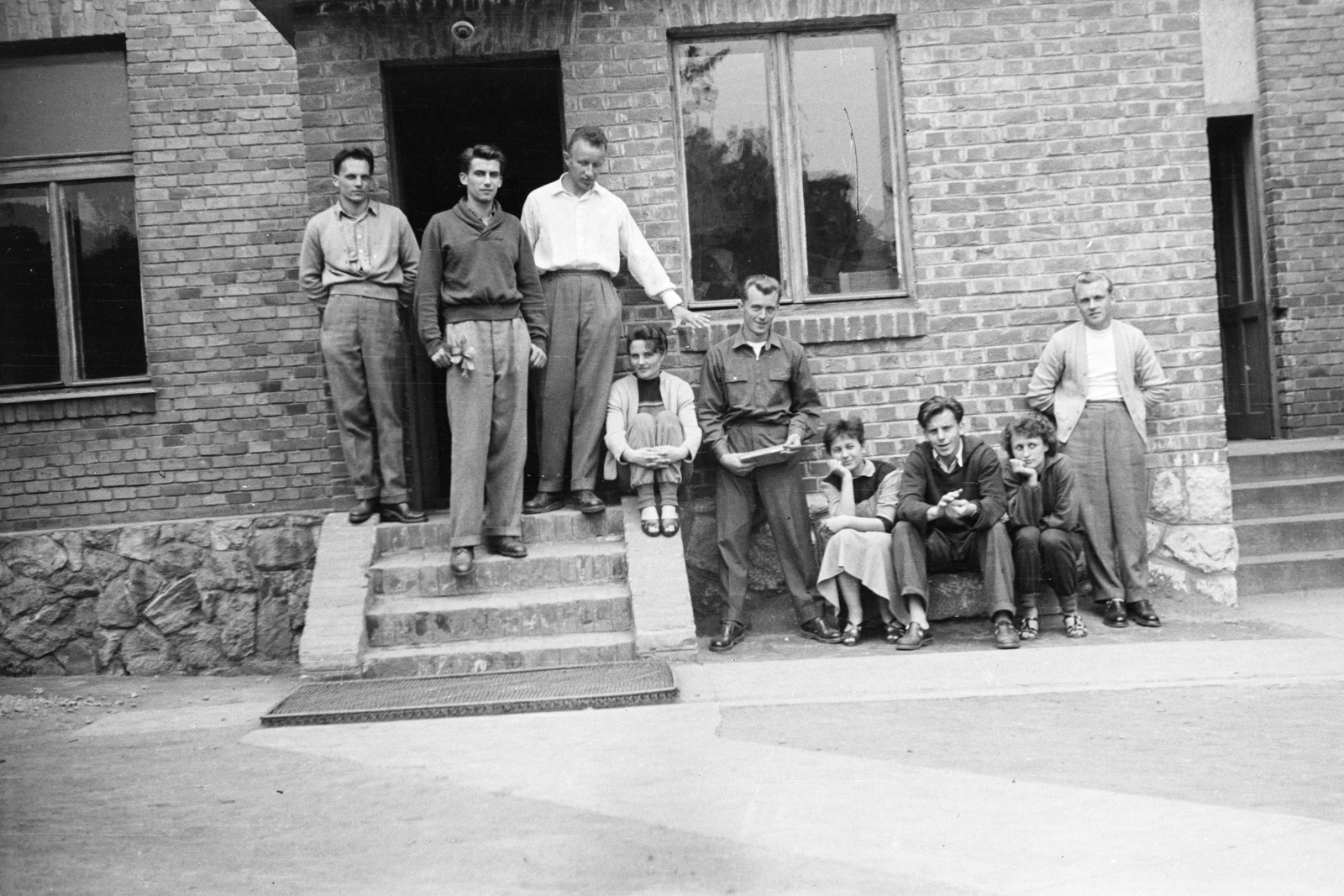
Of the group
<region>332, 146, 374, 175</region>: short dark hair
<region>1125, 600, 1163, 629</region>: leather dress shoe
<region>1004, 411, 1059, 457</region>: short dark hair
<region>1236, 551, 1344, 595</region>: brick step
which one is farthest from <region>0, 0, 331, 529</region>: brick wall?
<region>1236, 551, 1344, 595</region>: brick step

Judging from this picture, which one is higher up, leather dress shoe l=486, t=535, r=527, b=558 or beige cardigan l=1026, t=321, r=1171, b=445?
beige cardigan l=1026, t=321, r=1171, b=445

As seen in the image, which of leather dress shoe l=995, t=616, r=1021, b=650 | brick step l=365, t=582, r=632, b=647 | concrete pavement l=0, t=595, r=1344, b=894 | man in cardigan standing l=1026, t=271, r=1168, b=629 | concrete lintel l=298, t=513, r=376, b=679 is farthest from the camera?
man in cardigan standing l=1026, t=271, r=1168, b=629

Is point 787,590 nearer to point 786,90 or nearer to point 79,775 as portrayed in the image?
point 786,90

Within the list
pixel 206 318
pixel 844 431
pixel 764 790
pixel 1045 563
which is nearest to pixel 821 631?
pixel 844 431

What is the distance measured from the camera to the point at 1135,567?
7348mm

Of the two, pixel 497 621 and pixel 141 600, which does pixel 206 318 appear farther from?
pixel 497 621

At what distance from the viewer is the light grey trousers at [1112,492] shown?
7332 millimetres

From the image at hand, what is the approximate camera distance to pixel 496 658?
6.35 meters

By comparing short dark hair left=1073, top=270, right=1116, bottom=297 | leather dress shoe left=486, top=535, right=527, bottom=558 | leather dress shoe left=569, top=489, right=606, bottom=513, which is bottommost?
leather dress shoe left=486, top=535, right=527, bottom=558

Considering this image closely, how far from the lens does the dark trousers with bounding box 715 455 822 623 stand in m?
7.26

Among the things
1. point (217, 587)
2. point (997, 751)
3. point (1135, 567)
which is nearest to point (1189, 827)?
point (997, 751)

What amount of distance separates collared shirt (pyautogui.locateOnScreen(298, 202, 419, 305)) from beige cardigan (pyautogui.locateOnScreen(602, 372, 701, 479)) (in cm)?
Result: 135

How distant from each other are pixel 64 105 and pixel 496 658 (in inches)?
212

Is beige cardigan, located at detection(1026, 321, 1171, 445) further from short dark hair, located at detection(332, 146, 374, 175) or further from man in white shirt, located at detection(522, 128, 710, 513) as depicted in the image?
short dark hair, located at detection(332, 146, 374, 175)
